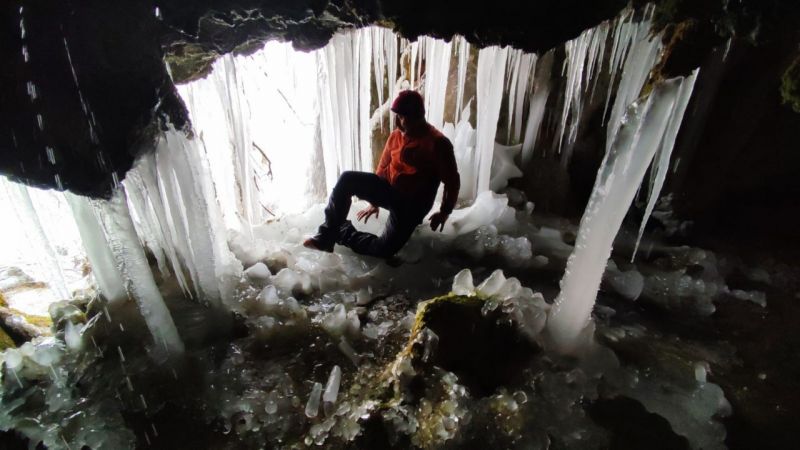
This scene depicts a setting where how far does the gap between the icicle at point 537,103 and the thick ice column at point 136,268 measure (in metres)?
4.94

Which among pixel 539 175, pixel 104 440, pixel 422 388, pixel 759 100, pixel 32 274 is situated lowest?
pixel 32 274

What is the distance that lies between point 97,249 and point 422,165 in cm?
289

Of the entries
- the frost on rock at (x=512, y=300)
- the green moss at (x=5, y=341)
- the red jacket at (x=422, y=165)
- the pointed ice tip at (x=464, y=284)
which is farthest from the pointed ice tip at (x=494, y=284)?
the green moss at (x=5, y=341)

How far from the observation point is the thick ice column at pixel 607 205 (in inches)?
111

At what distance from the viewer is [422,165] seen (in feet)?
14.1

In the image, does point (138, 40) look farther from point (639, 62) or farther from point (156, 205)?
point (639, 62)

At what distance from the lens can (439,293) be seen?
14.3ft

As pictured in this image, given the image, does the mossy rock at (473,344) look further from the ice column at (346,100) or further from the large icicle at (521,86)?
the large icicle at (521,86)

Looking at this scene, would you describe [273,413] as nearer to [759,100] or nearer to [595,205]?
[595,205]

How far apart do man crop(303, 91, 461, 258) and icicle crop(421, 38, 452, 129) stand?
1.59m

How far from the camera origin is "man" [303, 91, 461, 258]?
13.6 ft

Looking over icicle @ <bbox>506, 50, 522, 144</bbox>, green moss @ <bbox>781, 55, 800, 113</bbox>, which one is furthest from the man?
green moss @ <bbox>781, 55, 800, 113</bbox>

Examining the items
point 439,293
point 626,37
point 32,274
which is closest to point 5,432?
point 439,293

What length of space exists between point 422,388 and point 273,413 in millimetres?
1037
